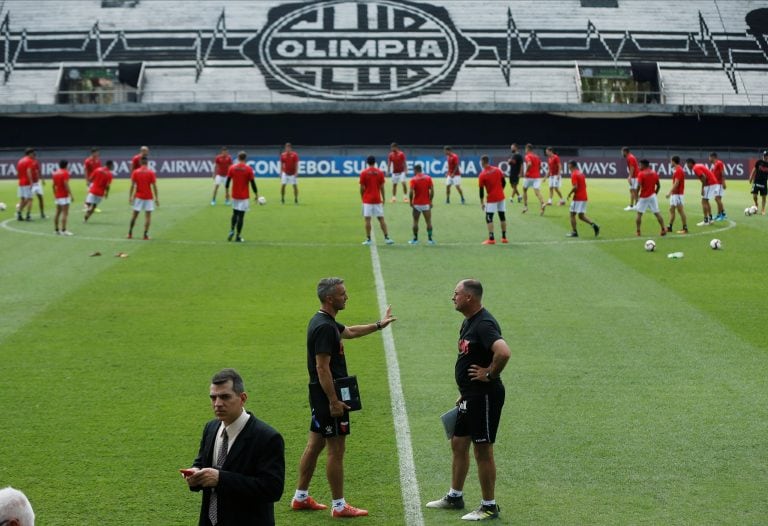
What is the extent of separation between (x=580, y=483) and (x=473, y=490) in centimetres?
103

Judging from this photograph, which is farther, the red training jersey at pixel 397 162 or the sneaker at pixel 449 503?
the red training jersey at pixel 397 162

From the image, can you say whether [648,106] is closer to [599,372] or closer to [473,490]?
[599,372]

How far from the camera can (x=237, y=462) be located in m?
6.70

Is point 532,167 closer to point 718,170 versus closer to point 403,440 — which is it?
point 718,170

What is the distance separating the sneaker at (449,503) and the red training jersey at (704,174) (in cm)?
2411

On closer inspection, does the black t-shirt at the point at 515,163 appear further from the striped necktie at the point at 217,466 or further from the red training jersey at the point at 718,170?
the striped necktie at the point at 217,466

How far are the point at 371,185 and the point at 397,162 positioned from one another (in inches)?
432

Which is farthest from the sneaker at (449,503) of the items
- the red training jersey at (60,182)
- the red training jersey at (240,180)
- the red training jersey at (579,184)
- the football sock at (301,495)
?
the red training jersey at (60,182)

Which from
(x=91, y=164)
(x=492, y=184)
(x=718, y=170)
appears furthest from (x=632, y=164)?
(x=91, y=164)

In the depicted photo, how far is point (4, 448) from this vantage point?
11469 mm

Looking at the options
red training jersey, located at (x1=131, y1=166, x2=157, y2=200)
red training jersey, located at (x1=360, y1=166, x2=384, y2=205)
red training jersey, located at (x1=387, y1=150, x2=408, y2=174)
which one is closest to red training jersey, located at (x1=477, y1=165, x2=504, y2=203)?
red training jersey, located at (x1=360, y1=166, x2=384, y2=205)

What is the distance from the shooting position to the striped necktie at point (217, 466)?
22.1 feet

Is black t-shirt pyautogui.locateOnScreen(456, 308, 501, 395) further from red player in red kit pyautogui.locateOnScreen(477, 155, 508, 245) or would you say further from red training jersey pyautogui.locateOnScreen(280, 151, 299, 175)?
red training jersey pyautogui.locateOnScreen(280, 151, 299, 175)

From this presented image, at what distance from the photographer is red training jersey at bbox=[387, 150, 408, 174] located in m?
37.8
